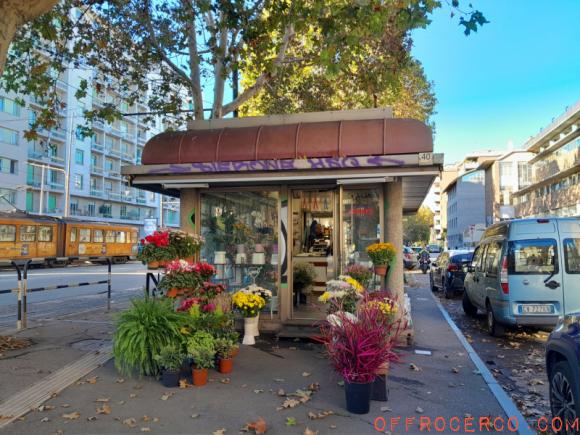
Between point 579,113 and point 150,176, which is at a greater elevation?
point 579,113

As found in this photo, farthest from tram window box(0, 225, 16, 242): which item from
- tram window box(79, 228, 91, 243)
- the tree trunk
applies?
the tree trunk

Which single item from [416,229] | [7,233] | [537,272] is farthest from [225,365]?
[416,229]

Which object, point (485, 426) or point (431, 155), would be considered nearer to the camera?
point (485, 426)

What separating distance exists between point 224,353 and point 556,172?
171 feet

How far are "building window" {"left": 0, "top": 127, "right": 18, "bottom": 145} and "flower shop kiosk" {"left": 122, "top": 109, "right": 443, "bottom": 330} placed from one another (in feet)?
148

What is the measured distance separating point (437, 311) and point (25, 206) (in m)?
49.8

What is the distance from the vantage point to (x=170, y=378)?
5.42 metres

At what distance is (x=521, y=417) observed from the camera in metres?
4.64

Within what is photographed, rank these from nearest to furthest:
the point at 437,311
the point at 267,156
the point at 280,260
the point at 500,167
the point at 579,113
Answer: the point at 267,156 < the point at 280,260 < the point at 437,311 < the point at 579,113 < the point at 500,167

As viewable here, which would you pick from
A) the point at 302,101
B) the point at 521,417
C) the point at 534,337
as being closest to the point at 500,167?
the point at 302,101

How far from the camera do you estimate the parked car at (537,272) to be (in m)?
8.12

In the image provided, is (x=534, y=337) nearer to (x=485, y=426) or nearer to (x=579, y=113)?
(x=485, y=426)

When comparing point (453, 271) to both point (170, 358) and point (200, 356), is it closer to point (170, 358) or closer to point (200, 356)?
point (200, 356)

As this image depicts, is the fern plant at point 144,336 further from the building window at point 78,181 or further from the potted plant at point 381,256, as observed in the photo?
the building window at point 78,181
